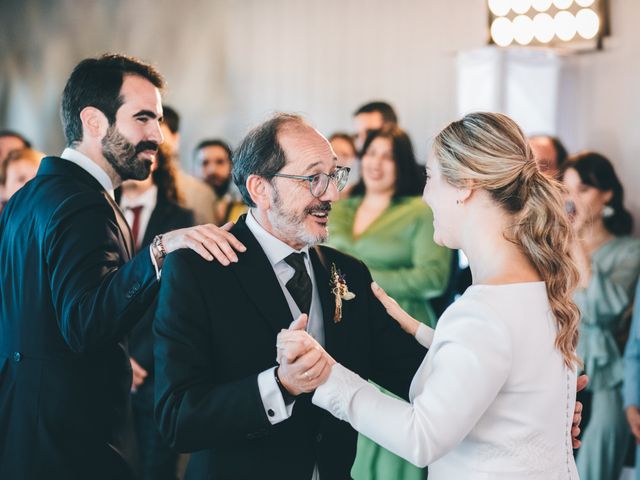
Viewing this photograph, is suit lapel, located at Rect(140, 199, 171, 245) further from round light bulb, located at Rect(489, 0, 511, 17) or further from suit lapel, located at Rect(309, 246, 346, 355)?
round light bulb, located at Rect(489, 0, 511, 17)

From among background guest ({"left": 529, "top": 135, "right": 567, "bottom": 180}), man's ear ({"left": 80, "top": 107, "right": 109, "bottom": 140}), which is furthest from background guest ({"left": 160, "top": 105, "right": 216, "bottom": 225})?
man's ear ({"left": 80, "top": 107, "right": 109, "bottom": 140})

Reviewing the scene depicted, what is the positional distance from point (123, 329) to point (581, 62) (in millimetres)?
4057

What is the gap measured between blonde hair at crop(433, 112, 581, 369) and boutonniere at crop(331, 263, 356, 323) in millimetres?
480

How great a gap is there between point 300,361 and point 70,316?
2.44 feet

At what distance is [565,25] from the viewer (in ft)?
17.3

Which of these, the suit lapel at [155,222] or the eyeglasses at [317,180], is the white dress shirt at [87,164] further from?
the suit lapel at [155,222]

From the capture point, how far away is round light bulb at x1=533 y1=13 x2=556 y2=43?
530cm

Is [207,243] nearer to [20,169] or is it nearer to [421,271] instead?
[421,271]

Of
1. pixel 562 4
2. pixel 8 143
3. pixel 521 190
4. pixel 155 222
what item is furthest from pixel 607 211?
pixel 8 143

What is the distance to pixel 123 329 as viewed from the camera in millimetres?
2195

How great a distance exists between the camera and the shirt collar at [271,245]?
2168 mm

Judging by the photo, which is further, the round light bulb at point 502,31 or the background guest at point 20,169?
the round light bulb at point 502,31

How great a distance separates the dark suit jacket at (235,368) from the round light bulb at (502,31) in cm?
375

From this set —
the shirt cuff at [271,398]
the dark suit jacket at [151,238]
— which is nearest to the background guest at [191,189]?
the dark suit jacket at [151,238]
